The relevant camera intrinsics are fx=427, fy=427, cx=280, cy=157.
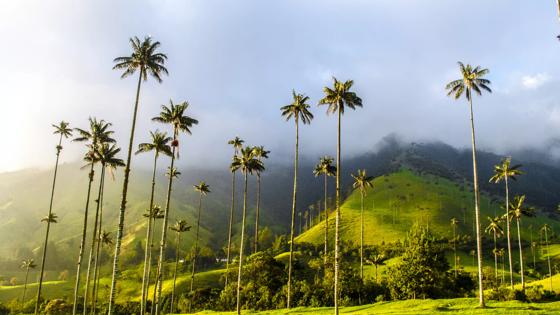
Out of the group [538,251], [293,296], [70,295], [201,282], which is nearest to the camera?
[293,296]

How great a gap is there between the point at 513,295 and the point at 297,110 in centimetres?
4440

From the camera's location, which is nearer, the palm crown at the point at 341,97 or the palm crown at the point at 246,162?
the palm crown at the point at 341,97

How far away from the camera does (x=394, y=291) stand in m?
83.2

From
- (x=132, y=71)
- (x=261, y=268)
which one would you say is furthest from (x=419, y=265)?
(x=132, y=71)

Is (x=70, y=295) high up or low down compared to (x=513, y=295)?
down

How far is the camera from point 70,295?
593 feet

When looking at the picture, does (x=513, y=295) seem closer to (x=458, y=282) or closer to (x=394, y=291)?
(x=394, y=291)

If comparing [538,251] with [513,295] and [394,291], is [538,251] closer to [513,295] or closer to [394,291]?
[394,291]

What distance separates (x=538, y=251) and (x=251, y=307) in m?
162

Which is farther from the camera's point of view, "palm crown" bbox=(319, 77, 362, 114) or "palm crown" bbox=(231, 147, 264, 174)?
"palm crown" bbox=(231, 147, 264, 174)

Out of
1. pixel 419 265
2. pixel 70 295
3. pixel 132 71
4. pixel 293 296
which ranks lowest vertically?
pixel 70 295

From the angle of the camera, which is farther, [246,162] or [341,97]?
[246,162]

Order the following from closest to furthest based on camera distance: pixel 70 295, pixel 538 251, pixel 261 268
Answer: pixel 261 268, pixel 70 295, pixel 538 251

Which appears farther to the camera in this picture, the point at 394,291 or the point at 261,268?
the point at 261,268
